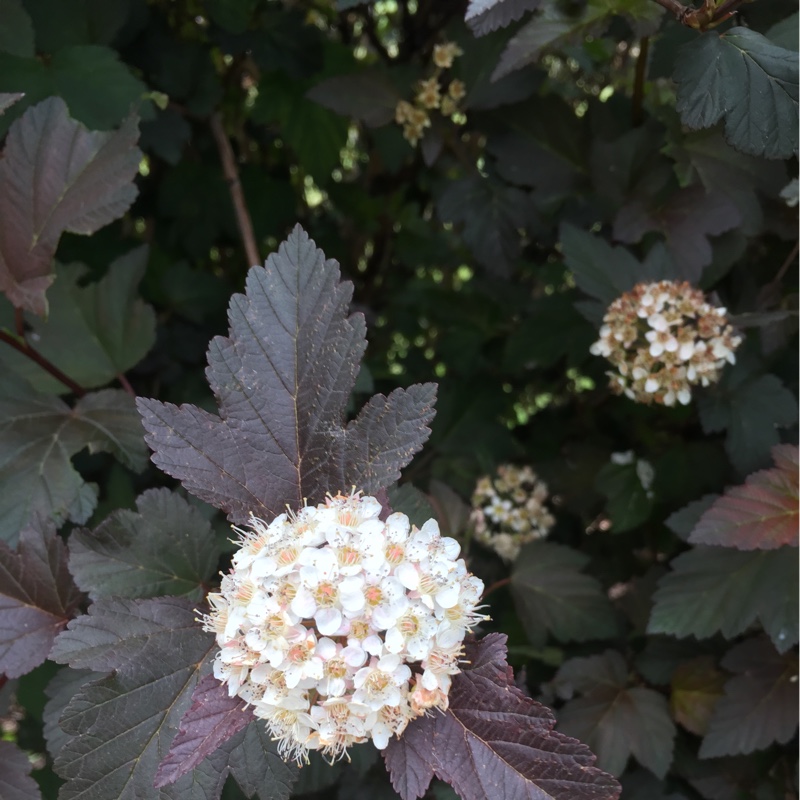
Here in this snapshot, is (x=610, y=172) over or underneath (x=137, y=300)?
underneath

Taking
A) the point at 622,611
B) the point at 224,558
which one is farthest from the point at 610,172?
the point at 224,558

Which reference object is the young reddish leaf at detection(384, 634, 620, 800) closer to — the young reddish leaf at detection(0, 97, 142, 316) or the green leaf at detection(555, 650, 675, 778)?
the green leaf at detection(555, 650, 675, 778)

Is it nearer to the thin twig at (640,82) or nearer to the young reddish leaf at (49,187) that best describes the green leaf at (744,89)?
the thin twig at (640,82)

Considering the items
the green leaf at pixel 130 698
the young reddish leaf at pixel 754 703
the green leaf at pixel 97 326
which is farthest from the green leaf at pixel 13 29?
the young reddish leaf at pixel 754 703

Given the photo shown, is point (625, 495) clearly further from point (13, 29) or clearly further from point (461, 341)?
point (13, 29)

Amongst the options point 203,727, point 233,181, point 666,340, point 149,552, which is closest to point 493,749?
point 203,727

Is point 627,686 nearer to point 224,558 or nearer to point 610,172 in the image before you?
point 224,558
